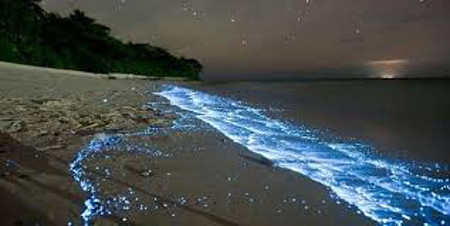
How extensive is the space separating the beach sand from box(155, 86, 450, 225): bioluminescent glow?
30 centimetres

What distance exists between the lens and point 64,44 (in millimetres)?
50094

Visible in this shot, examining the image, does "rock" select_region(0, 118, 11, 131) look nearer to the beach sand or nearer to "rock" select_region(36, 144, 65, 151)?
the beach sand

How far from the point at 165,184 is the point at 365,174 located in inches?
112

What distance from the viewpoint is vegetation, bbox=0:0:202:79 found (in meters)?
39.3

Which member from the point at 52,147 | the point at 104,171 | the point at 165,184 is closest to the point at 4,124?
the point at 52,147

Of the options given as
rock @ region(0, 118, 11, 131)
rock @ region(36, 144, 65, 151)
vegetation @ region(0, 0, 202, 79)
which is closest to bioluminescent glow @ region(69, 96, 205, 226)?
rock @ region(36, 144, 65, 151)

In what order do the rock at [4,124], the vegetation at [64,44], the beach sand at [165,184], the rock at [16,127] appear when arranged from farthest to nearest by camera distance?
the vegetation at [64,44]
the rock at [4,124]
the rock at [16,127]
the beach sand at [165,184]

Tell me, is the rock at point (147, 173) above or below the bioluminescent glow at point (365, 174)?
below

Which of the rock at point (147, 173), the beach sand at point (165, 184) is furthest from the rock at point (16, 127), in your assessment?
the rock at point (147, 173)

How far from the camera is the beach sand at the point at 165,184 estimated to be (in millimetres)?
3736

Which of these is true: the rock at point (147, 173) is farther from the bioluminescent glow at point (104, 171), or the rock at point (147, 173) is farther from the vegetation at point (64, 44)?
the vegetation at point (64, 44)

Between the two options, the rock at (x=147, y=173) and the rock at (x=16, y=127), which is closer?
the rock at (x=147, y=173)

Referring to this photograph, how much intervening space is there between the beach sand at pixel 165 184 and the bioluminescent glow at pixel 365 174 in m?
0.30

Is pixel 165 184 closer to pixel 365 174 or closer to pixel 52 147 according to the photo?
pixel 52 147
